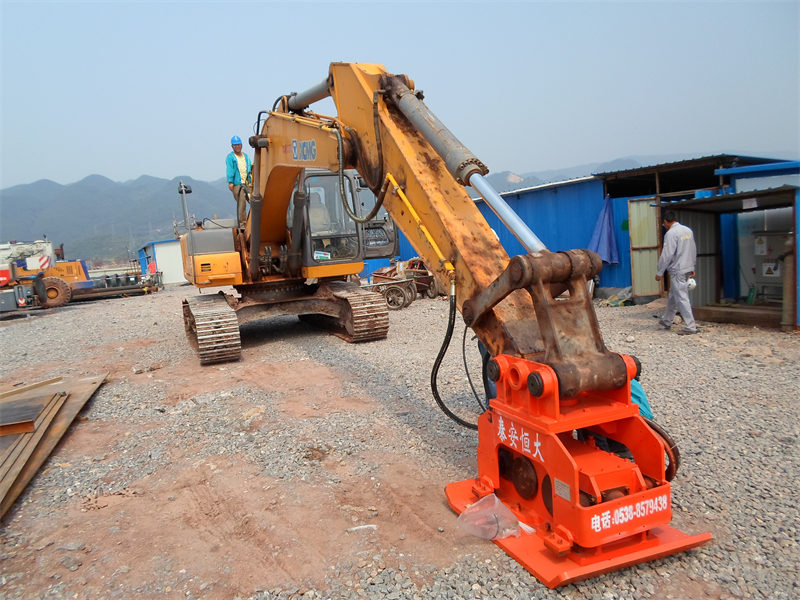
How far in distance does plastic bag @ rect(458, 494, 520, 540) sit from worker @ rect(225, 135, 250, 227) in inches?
248

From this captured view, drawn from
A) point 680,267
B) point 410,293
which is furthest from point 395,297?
point 680,267

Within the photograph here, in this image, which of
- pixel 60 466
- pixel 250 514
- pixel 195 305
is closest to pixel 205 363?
pixel 195 305

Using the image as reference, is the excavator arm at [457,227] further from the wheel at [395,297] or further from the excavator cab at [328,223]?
the wheel at [395,297]

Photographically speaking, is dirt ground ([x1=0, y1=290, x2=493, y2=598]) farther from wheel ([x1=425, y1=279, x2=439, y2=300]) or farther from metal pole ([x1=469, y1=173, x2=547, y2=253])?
wheel ([x1=425, y1=279, x2=439, y2=300])

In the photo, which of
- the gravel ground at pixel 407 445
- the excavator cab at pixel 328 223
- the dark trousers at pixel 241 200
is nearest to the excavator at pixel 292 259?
the excavator cab at pixel 328 223

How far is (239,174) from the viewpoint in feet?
27.7

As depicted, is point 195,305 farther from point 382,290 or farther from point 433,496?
point 433,496

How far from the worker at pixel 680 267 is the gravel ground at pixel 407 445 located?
15.6 inches

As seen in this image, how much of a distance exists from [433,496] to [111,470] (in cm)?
263

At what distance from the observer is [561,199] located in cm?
1394

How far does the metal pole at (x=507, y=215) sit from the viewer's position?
317 cm

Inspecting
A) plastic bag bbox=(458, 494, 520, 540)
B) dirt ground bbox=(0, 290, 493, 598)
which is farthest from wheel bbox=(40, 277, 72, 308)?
plastic bag bbox=(458, 494, 520, 540)

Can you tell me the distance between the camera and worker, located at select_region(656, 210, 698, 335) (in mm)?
8180

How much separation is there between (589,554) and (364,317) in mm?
6067
